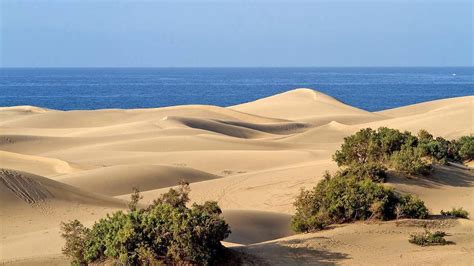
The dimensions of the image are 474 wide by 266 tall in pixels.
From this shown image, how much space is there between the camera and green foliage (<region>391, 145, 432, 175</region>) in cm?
1808

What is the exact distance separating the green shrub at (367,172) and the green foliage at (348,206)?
2.60 meters

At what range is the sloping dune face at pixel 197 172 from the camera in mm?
12688

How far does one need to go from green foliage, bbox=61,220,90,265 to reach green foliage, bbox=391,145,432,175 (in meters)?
9.50

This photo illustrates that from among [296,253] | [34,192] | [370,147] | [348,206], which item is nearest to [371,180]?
[348,206]

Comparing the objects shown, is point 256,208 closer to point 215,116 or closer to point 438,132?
point 438,132

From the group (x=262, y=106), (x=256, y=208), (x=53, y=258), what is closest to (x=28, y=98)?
(x=262, y=106)

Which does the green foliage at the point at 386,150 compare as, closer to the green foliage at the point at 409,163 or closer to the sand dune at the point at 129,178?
the green foliage at the point at 409,163

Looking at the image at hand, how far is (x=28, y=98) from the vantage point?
314 ft

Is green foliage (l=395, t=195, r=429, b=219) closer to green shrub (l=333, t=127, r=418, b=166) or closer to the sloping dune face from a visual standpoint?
the sloping dune face

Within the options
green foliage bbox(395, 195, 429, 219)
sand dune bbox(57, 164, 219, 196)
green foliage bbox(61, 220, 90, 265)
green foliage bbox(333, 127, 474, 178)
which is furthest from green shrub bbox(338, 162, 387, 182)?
sand dune bbox(57, 164, 219, 196)

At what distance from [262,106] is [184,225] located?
55.3 metres

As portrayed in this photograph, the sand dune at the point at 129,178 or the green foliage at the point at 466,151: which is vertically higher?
the green foliage at the point at 466,151

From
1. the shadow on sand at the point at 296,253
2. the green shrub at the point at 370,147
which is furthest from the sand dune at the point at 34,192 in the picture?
the shadow on sand at the point at 296,253

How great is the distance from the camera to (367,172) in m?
16.9
